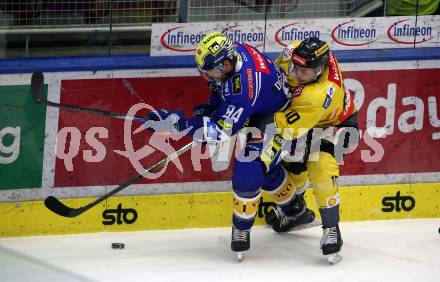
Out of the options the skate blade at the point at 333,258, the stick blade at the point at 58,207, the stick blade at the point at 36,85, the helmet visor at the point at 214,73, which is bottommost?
the skate blade at the point at 333,258

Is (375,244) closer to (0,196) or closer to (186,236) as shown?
(186,236)

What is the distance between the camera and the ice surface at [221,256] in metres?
5.30

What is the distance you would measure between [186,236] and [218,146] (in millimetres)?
557

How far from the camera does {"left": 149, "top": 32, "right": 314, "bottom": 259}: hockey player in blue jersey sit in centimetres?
527

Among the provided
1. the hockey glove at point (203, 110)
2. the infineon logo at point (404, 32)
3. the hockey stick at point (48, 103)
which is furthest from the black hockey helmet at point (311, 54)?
the infineon logo at point (404, 32)

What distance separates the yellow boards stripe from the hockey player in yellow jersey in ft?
1.72

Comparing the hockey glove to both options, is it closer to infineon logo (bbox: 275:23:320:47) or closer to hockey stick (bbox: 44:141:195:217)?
hockey stick (bbox: 44:141:195:217)

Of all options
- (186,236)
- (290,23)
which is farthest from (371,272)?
(290,23)

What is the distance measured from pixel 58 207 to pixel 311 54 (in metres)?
1.57

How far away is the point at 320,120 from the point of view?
5.56 metres

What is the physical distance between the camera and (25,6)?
233 inches

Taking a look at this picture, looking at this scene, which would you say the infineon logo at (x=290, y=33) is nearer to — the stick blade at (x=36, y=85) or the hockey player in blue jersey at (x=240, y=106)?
the hockey player in blue jersey at (x=240, y=106)

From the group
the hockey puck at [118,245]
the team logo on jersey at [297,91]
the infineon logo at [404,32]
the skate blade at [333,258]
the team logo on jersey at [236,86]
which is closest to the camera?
the team logo on jersey at [236,86]

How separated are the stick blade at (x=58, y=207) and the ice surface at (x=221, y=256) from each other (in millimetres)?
226
